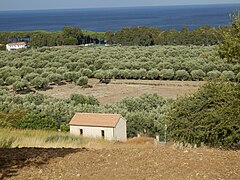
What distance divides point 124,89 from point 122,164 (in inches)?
1437

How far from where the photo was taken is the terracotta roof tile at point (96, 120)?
21.8 meters

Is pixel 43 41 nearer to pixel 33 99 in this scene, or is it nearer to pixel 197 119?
pixel 33 99

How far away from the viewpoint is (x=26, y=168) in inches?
237

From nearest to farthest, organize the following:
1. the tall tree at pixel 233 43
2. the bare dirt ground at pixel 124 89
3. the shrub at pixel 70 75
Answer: the tall tree at pixel 233 43 → the bare dirt ground at pixel 124 89 → the shrub at pixel 70 75

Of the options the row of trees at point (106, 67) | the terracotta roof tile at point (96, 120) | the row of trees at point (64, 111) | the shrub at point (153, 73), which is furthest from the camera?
the shrub at point (153, 73)

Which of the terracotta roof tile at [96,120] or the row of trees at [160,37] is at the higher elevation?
the terracotta roof tile at [96,120]

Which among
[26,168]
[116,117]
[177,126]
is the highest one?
[26,168]

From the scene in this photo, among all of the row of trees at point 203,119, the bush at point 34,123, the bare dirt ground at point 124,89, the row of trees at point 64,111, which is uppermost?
the row of trees at point 203,119

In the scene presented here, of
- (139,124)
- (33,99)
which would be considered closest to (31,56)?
(33,99)

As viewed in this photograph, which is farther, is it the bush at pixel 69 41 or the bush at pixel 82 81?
the bush at pixel 69 41

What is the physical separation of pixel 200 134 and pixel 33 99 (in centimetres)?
2119

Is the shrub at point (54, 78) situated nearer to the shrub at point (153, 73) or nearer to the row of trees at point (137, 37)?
the shrub at point (153, 73)

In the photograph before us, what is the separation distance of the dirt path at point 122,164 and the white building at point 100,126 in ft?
47.9

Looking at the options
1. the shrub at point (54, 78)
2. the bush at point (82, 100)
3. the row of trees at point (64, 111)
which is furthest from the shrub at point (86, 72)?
the bush at point (82, 100)
